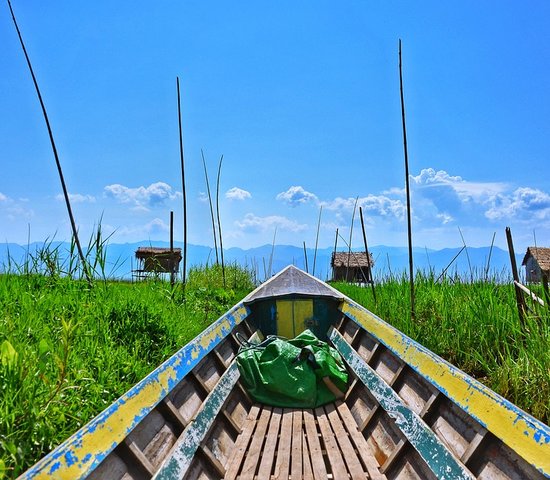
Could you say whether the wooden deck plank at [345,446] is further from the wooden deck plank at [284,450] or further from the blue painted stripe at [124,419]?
the blue painted stripe at [124,419]

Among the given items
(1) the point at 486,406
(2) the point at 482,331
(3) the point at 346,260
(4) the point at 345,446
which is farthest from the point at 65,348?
(3) the point at 346,260

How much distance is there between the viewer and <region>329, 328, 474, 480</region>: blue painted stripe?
226 centimetres

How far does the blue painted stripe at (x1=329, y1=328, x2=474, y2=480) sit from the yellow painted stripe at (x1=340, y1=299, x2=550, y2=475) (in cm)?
21

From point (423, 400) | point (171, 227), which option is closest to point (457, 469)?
point (423, 400)

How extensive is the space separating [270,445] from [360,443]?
544 mm

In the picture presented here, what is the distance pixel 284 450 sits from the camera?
9.93 feet

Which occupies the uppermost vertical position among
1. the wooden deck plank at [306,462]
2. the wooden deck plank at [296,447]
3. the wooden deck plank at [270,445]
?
the wooden deck plank at [270,445]

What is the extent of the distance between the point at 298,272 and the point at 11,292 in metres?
2.87

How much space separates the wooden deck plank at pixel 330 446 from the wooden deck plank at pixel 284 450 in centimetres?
21

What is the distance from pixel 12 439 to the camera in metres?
2.13

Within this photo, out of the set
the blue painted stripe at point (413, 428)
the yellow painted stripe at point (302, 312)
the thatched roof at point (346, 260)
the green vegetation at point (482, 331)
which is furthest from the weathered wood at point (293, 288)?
the thatched roof at point (346, 260)

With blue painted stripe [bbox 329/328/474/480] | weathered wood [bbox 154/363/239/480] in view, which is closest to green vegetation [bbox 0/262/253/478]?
weathered wood [bbox 154/363/239/480]

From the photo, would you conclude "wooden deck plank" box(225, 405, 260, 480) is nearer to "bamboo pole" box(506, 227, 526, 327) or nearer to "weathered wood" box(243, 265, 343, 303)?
"weathered wood" box(243, 265, 343, 303)

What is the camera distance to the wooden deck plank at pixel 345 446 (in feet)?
8.96
